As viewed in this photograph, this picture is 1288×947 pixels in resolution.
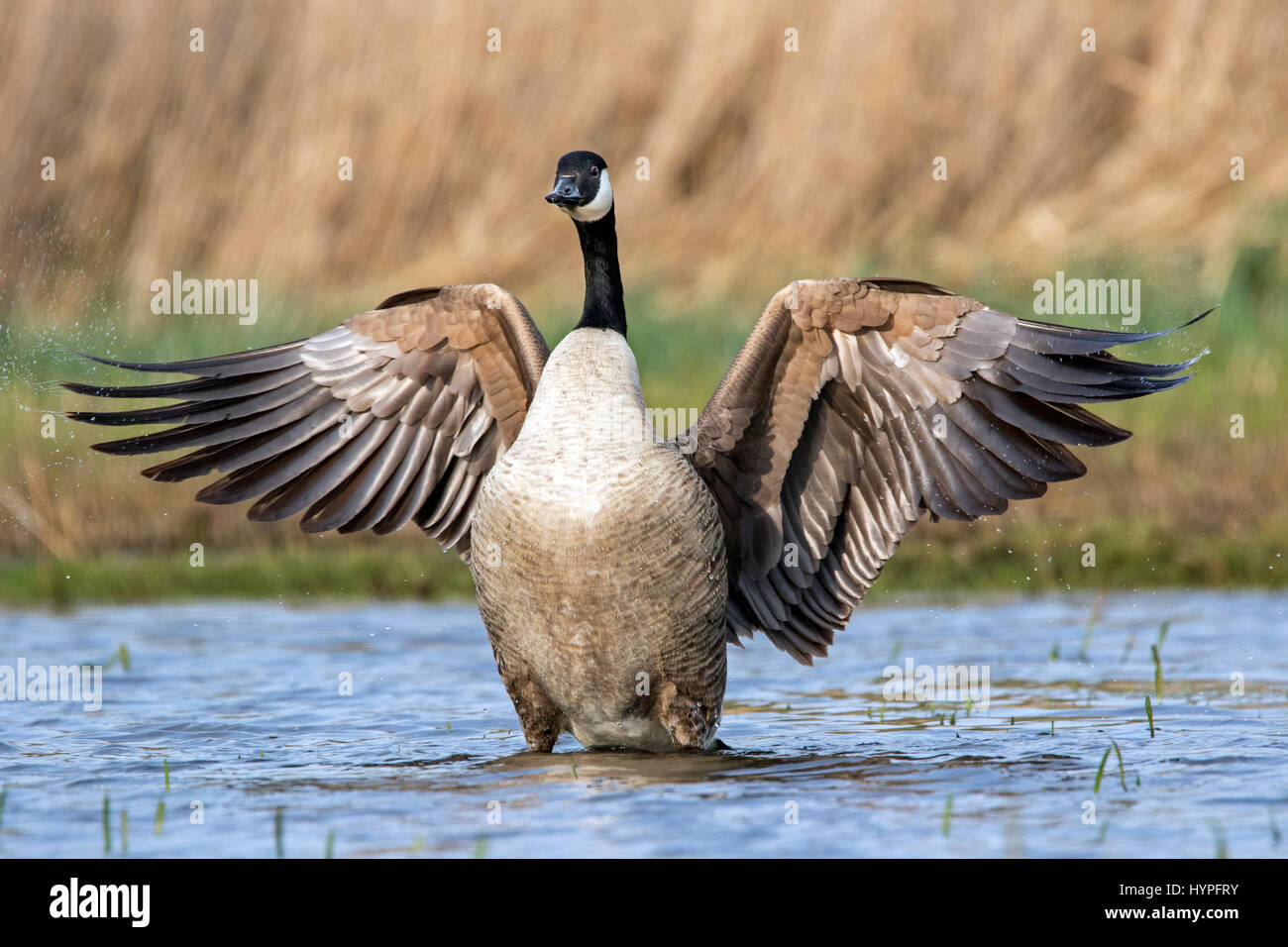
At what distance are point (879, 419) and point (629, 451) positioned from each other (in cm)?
111

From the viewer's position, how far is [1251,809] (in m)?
5.48

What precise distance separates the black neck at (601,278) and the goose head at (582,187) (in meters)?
0.05

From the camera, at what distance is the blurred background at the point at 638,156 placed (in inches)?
565

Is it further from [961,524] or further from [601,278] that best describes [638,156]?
[601,278]

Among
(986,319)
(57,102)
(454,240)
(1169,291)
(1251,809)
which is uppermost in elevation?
(57,102)

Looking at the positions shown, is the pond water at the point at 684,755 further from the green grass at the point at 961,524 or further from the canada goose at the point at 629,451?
the canada goose at the point at 629,451

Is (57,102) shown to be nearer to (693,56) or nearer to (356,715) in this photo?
(693,56)

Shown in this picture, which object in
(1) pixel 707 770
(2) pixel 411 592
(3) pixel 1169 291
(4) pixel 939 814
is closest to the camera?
(4) pixel 939 814

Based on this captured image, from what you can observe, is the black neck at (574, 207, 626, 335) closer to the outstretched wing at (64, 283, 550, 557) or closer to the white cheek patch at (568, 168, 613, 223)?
the white cheek patch at (568, 168, 613, 223)

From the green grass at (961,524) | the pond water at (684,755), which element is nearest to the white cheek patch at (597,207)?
the pond water at (684,755)

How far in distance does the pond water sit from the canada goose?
18.5 inches

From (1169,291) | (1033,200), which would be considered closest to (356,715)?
(1169,291)

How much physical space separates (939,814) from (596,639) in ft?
4.66

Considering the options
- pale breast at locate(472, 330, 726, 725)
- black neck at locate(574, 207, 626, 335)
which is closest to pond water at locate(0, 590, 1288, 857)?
pale breast at locate(472, 330, 726, 725)
